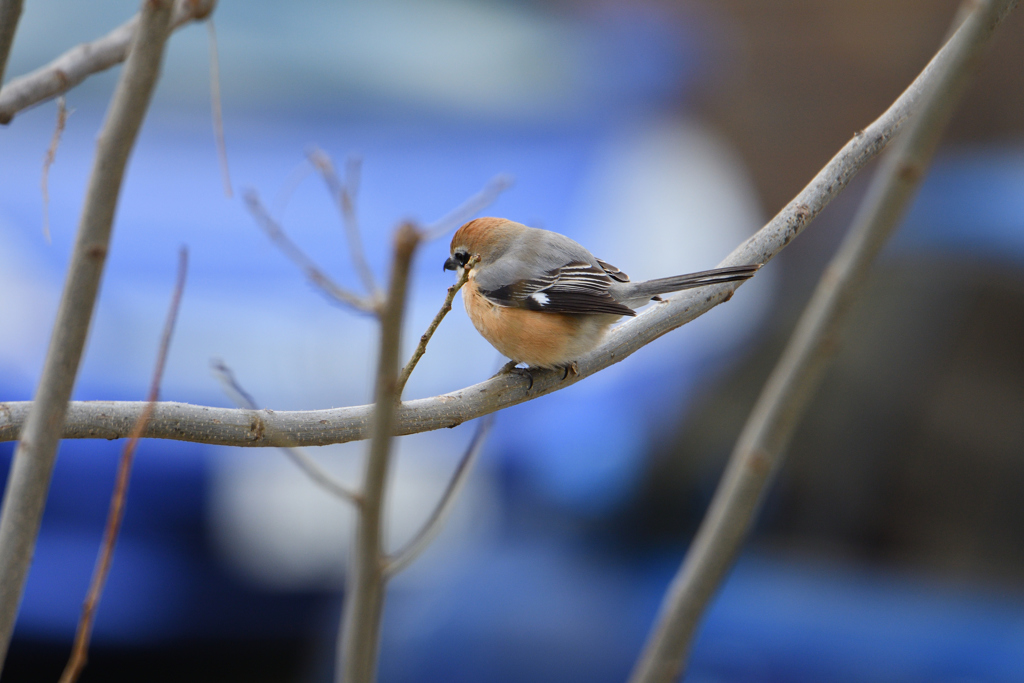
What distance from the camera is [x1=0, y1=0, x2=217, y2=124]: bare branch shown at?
4.13ft

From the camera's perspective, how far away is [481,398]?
134 centimetres

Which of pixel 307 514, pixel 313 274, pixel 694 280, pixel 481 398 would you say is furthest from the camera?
pixel 307 514

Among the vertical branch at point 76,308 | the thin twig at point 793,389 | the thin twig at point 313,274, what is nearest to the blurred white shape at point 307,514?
the thin twig at point 313,274

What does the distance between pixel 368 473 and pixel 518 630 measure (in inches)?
99.4

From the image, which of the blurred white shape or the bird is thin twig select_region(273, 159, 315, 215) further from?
the blurred white shape

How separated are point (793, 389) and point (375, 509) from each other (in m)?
0.74

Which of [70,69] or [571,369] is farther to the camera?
[571,369]

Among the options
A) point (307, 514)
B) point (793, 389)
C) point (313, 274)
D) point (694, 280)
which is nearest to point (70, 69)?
point (313, 274)

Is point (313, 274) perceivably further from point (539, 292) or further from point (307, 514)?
point (307, 514)

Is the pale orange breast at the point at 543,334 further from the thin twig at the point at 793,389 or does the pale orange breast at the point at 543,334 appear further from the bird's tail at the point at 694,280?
the thin twig at the point at 793,389

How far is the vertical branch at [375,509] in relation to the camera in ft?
2.09

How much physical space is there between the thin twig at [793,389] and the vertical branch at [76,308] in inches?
30.9

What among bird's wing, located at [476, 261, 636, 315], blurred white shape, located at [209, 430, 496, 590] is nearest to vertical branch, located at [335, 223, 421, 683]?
A: bird's wing, located at [476, 261, 636, 315]

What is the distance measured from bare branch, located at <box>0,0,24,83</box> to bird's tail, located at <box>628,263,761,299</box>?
3.51ft
